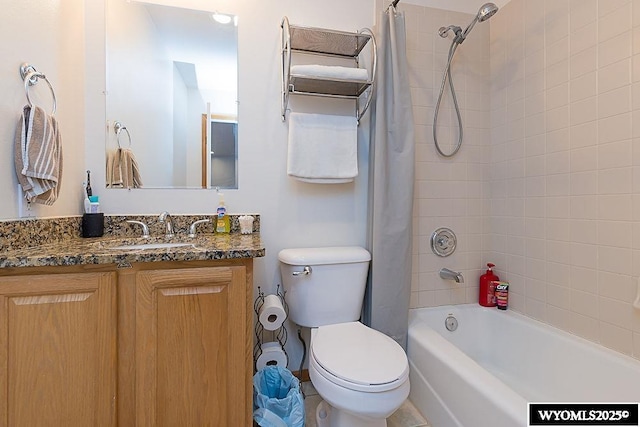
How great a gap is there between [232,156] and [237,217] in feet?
1.08

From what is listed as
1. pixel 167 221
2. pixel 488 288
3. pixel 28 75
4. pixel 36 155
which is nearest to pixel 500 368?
pixel 488 288

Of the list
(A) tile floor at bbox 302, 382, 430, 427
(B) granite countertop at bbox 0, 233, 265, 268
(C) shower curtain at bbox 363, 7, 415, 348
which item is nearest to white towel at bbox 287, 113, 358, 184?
(C) shower curtain at bbox 363, 7, 415, 348

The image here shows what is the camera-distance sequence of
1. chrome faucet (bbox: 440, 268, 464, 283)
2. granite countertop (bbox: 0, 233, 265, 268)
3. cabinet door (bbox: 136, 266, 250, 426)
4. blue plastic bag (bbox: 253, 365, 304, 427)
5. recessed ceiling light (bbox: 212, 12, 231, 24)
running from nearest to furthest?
granite countertop (bbox: 0, 233, 265, 268)
cabinet door (bbox: 136, 266, 250, 426)
blue plastic bag (bbox: 253, 365, 304, 427)
recessed ceiling light (bbox: 212, 12, 231, 24)
chrome faucet (bbox: 440, 268, 464, 283)

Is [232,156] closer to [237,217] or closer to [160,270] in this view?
[237,217]

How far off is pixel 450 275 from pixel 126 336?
161 centimetres

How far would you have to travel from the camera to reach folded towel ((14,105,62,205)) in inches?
41.3

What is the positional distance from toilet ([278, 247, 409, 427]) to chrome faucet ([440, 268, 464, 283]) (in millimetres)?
560

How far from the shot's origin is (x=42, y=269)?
2.98ft

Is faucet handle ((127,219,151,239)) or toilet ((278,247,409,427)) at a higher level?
faucet handle ((127,219,151,239))

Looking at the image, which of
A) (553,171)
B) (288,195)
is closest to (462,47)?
(553,171)

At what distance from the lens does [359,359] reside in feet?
3.71

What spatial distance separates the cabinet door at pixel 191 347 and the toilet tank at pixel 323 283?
448mm

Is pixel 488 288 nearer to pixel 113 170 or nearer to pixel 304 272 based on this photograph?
pixel 304 272

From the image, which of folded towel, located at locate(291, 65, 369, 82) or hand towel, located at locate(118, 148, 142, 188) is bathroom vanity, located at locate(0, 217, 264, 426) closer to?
hand towel, located at locate(118, 148, 142, 188)
